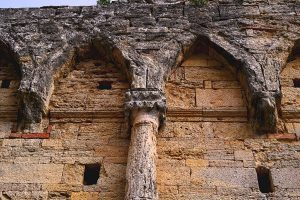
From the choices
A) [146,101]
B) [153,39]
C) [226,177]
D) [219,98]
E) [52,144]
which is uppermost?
[153,39]

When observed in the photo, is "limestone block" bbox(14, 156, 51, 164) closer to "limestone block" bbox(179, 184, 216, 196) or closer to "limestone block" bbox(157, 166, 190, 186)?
"limestone block" bbox(157, 166, 190, 186)

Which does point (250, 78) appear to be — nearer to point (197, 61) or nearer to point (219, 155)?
point (197, 61)

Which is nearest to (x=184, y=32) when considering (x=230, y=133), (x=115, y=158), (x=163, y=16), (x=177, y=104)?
(x=163, y=16)

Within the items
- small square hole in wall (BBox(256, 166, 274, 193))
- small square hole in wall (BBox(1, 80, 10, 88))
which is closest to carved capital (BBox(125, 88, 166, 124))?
small square hole in wall (BBox(256, 166, 274, 193))

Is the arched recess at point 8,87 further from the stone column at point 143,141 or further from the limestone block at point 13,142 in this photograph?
the stone column at point 143,141

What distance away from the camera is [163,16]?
7664 mm

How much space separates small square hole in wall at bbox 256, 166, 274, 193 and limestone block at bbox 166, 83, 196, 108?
131 cm

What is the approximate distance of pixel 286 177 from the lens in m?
5.68

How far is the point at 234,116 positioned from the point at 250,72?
2.06 feet

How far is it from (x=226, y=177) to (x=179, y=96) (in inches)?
58.6

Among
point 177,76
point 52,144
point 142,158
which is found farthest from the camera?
point 177,76

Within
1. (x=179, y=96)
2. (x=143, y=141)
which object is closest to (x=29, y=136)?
(x=143, y=141)

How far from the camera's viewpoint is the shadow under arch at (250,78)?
20.3 feet

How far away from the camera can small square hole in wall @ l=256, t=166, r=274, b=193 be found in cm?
567
